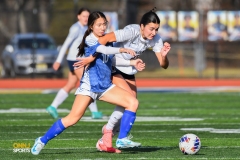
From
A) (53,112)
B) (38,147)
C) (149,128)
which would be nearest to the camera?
(38,147)

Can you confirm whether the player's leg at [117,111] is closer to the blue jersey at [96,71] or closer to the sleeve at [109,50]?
the blue jersey at [96,71]

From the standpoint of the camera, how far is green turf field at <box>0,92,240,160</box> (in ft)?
28.6

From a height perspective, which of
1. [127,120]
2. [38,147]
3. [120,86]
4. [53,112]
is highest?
[120,86]

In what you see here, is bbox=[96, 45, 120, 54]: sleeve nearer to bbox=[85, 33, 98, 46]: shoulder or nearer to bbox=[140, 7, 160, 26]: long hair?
bbox=[85, 33, 98, 46]: shoulder

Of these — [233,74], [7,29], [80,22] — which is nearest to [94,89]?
[80,22]

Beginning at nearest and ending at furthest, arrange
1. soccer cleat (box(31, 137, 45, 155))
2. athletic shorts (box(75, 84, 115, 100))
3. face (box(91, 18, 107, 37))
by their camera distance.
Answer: soccer cleat (box(31, 137, 45, 155)) → athletic shorts (box(75, 84, 115, 100)) → face (box(91, 18, 107, 37))

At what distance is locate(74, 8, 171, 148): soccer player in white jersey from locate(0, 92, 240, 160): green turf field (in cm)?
41

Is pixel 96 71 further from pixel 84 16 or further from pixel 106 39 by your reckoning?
pixel 84 16

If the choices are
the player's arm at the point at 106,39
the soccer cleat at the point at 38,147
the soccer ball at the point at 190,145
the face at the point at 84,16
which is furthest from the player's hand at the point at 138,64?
the face at the point at 84,16

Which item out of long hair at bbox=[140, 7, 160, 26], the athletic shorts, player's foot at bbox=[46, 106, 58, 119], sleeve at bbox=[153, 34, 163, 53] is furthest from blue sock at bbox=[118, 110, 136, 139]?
player's foot at bbox=[46, 106, 58, 119]

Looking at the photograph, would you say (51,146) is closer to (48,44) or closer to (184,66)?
(48,44)

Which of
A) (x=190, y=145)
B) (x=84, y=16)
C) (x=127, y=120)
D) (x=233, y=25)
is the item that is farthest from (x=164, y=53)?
(x=233, y=25)

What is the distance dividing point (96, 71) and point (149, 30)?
2.74ft

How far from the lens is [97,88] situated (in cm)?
859
